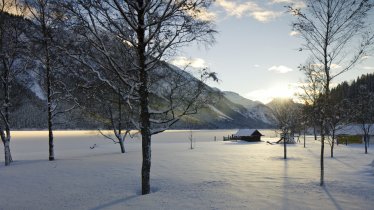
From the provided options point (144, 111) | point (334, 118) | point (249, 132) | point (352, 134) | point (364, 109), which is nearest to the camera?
point (144, 111)

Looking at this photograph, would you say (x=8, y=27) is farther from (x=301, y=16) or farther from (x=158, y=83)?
(x=301, y=16)

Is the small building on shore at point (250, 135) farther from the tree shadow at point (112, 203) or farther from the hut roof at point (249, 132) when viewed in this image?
the tree shadow at point (112, 203)

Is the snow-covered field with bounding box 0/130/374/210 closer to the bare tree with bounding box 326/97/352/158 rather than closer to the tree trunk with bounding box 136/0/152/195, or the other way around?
the tree trunk with bounding box 136/0/152/195

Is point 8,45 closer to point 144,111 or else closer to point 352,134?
point 144,111

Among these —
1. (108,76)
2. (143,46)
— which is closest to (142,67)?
(143,46)

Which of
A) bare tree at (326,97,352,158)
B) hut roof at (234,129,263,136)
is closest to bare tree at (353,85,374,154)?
bare tree at (326,97,352,158)

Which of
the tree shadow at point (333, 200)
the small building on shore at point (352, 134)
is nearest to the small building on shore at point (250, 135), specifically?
the small building on shore at point (352, 134)

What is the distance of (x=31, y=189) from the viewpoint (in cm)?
1370

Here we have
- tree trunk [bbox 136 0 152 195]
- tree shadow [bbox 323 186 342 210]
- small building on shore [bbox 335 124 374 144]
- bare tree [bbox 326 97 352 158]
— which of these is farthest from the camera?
small building on shore [bbox 335 124 374 144]

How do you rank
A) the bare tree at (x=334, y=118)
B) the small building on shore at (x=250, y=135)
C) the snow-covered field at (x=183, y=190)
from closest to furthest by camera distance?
the snow-covered field at (x=183, y=190) < the bare tree at (x=334, y=118) < the small building on shore at (x=250, y=135)

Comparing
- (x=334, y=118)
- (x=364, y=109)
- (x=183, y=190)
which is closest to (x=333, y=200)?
(x=183, y=190)

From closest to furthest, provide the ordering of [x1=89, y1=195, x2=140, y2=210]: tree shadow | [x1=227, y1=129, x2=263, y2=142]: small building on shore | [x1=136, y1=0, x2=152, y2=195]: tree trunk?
1. [x1=89, y1=195, x2=140, y2=210]: tree shadow
2. [x1=136, y1=0, x2=152, y2=195]: tree trunk
3. [x1=227, y1=129, x2=263, y2=142]: small building on shore

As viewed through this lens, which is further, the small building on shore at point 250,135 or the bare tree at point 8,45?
the small building on shore at point 250,135

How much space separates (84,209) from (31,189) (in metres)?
4.60
